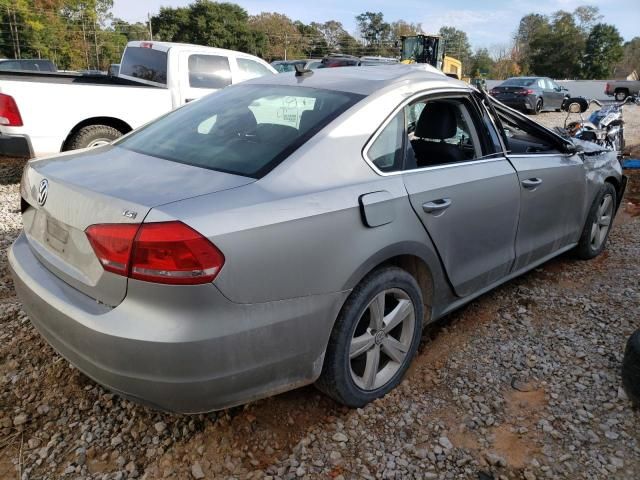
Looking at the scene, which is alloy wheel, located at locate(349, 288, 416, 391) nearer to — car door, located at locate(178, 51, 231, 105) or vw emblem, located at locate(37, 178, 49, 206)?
vw emblem, located at locate(37, 178, 49, 206)

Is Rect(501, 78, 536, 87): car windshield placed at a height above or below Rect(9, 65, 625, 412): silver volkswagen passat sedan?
above

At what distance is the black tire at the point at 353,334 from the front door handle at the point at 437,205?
13.1 inches

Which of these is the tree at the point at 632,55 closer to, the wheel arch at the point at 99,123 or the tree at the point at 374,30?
the tree at the point at 374,30

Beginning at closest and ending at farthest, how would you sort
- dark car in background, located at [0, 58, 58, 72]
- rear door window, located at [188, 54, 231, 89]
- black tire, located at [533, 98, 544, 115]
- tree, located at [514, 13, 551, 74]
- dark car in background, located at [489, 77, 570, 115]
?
rear door window, located at [188, 54, 231, 89], dark car in background, located at [0, 58, 58, 72], dark car in background, located at [489, 77, 570, 115], black tire, located at [533, 98, 544, 115], tree, located at [514, 13, 551, 74]

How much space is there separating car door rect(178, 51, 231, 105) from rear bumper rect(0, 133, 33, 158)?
7.10 ft

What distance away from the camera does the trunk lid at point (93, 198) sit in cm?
182

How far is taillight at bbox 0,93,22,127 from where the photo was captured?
5465mm

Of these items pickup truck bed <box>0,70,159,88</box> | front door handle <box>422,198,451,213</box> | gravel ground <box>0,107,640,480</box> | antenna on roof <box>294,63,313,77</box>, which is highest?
antenna on roof <box>294,63,313,77</box>

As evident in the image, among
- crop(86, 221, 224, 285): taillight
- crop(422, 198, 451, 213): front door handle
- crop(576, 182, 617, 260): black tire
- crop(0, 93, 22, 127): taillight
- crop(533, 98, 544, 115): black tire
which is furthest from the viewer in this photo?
crop(533, 98, 544, 115): black tire

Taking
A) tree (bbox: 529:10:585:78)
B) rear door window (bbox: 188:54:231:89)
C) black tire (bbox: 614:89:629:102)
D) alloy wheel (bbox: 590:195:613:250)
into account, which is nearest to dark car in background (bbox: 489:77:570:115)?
black tire (bbox: 614:89:629:102)

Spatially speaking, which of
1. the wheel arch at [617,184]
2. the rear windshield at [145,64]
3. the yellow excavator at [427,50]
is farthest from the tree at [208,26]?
the wheel arch at [617,184]

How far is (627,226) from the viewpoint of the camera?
5699mm

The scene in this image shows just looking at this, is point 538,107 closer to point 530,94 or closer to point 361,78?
point 530,94

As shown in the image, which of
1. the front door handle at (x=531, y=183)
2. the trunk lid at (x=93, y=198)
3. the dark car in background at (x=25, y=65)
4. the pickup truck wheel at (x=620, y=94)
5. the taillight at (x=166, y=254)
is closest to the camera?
the taillight at (x=166, y=254)
